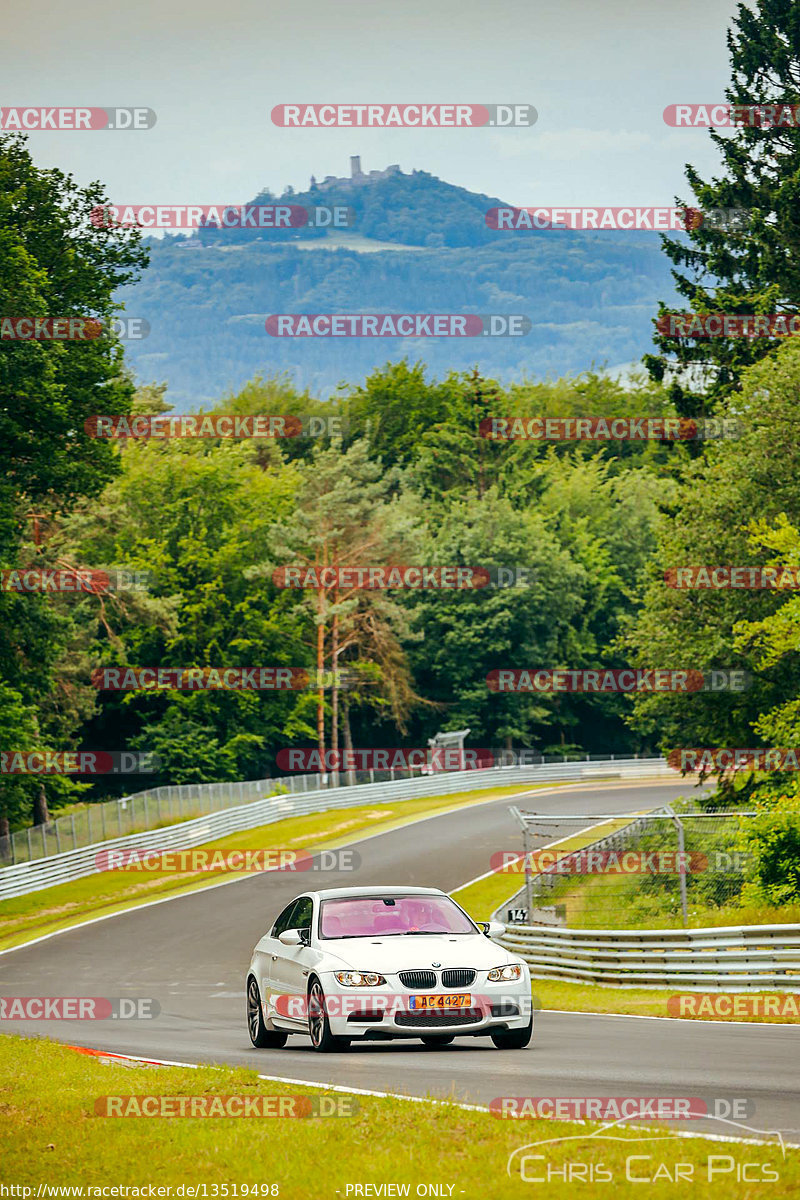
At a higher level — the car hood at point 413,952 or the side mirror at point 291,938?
the car hood at point 413,952

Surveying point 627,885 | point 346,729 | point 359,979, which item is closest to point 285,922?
point 359,979

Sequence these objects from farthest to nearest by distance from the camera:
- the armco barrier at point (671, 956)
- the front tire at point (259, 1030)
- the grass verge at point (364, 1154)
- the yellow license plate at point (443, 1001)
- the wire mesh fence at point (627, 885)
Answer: the wire mesh fence at point (627, 885)
the armco barrier at point (671, 956)
the front tire at point (259, 1030)
the yellow license plate at point (443, 1001)
the grass verge at point (364, 1154)

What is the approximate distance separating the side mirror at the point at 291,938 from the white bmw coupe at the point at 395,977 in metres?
0.02

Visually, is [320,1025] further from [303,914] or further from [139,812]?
[139,812]

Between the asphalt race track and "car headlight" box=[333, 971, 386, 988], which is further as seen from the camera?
"car headlight" box=[333, 971, 386, 988]

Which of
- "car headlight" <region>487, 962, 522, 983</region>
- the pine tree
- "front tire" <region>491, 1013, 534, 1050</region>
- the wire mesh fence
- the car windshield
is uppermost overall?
the pine tree

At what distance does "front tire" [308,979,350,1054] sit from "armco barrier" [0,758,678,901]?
3100 cm

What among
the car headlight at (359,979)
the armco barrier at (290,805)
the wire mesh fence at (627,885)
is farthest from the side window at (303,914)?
the armco barrier at (290,805)

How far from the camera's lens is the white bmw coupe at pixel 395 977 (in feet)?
41.7

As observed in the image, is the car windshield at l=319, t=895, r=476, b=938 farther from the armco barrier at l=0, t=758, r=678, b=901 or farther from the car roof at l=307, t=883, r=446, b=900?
the armco barrier at l=0, t=758, r=678, b=901

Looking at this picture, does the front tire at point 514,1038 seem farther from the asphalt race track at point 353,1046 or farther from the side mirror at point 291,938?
the side mirror at point 291,938

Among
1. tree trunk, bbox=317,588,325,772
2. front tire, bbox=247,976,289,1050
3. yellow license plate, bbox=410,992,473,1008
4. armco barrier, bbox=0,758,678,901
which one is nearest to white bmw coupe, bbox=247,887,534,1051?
yellow license plate, bbox=410,992,473,1008

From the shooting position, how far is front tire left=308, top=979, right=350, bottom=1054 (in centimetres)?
1301

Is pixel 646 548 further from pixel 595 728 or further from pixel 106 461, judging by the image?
pixel 106 461
